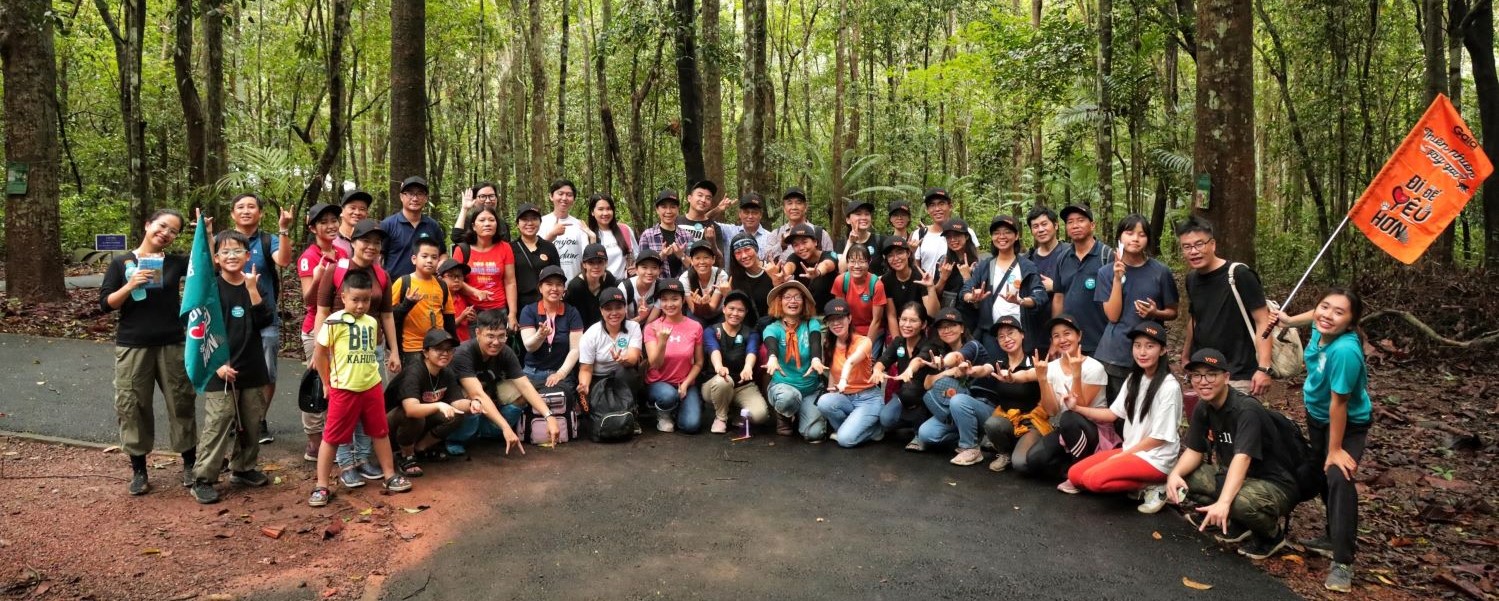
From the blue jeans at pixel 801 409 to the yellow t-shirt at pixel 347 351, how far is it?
3.16m

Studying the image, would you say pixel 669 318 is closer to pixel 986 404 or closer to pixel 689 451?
pixel 689 451

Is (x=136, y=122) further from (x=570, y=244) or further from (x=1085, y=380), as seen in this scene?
(x=1085, y=380)

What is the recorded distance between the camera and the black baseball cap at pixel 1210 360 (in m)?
4.88

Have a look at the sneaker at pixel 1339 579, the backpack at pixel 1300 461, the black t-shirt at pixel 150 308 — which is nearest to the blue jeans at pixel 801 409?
the backpack at pixel 1300 461

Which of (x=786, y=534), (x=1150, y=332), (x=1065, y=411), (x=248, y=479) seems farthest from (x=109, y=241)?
(x=1150, y=332)

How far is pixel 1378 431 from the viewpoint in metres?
7.48

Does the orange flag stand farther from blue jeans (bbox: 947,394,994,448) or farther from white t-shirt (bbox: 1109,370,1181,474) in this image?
blue jeans (bbox: 947,394,994,448)

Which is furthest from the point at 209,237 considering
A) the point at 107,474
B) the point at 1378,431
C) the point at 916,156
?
the point at 916,156

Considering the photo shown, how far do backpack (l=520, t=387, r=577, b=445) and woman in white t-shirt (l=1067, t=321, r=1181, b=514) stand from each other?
3.94 metres

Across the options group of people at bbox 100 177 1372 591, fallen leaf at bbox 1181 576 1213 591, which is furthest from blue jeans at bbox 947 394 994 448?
fallen leaf at bbox 1181 576 1213 591

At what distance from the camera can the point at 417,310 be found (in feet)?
21.2

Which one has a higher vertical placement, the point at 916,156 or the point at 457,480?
the point at 916,156

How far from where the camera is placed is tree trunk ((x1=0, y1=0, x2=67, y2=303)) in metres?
11.0

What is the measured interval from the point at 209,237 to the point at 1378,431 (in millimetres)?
9424
